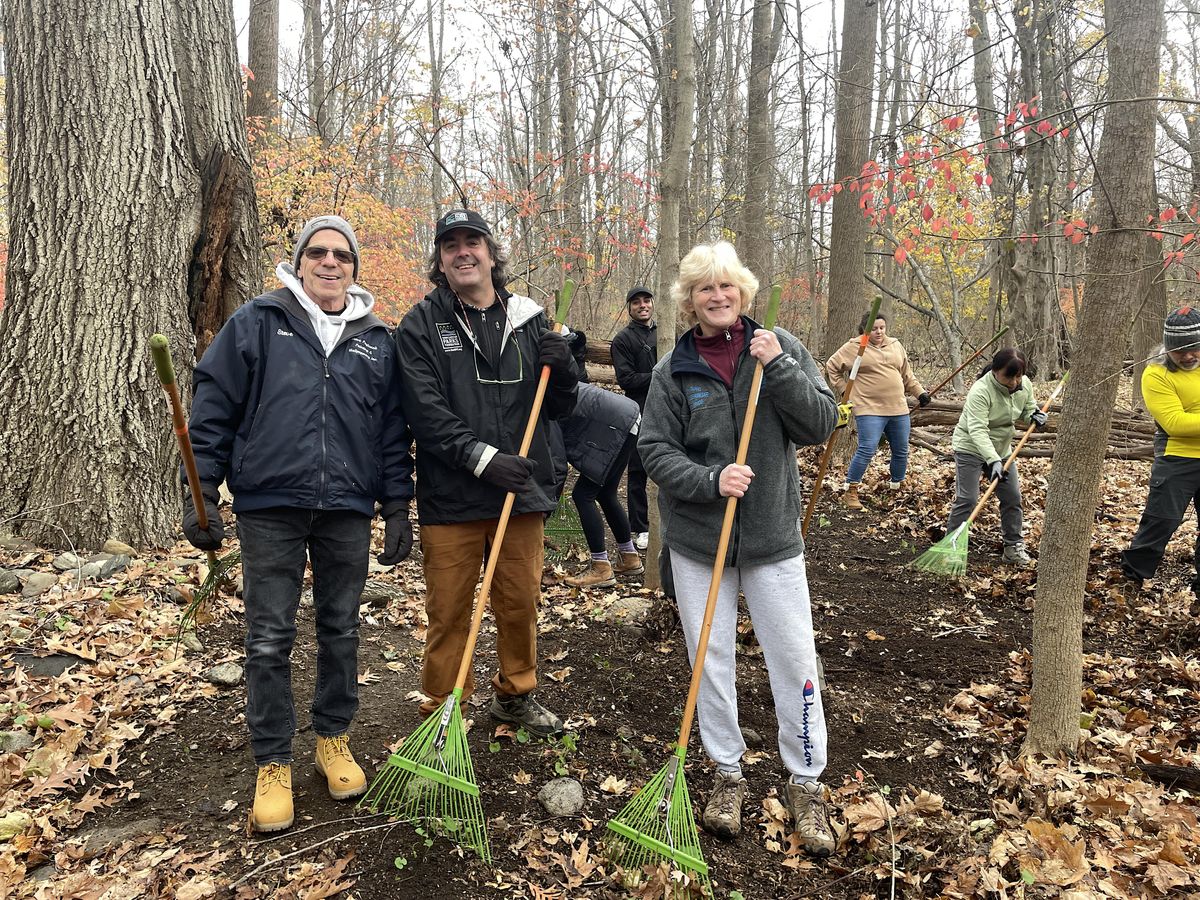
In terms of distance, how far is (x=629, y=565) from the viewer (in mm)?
6641

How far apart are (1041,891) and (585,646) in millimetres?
2762

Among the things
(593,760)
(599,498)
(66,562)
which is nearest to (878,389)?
(599,498)

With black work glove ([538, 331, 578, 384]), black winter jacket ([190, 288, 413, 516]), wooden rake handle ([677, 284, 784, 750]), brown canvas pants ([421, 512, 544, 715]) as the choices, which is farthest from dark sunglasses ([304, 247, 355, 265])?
wooden rake handle ([677, 284, 784, 750])

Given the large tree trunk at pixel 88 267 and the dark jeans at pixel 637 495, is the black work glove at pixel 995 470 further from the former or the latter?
the large tree trunk at pixel 88 267

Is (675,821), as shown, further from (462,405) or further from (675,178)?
(675,178)

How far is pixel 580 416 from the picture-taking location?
5703 mm

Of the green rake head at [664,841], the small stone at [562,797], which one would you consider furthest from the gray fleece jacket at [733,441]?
the small stone at [562,797]

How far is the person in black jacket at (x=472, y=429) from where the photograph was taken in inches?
129

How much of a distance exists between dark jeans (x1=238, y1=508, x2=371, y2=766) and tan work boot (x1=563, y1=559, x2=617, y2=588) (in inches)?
120

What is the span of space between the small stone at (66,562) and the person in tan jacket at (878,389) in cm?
705

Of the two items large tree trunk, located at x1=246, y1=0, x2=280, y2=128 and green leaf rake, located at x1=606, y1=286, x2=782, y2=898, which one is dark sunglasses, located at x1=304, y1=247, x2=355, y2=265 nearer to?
green leaf rake, located at x1=606, y1=286, x2=782, y2=898

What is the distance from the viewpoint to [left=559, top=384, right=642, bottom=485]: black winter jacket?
18.6ft

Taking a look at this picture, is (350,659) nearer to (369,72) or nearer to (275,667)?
(275,667)

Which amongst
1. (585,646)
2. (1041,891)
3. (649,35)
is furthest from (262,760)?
(649,35)
